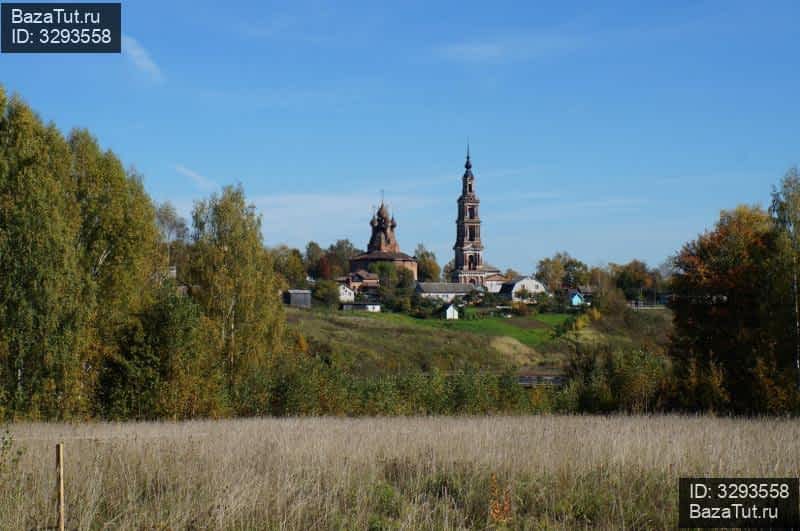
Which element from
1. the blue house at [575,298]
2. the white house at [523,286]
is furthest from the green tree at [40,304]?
the white house at [523,286]

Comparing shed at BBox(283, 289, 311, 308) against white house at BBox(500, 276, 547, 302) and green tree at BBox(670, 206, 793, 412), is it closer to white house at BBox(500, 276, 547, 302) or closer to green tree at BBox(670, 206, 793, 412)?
white house at BBox(500, 276, 547, 302)

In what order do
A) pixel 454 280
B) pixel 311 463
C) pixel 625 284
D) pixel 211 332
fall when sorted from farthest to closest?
pixel 454 280 < pixel 625 284 < pixel 211 332 < pixel 311 463

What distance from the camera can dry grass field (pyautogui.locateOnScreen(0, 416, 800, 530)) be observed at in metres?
8.93

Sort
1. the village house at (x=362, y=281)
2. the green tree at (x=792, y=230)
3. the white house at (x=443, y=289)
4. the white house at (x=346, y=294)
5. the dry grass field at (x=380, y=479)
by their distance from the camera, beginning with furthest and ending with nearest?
the village house at (x=362, y=281)
the white house at (x=443, y=289)
the white house at (x=346, y=294)
the green tree at (x=792, y=230)
the dry grass field at (x=380, y=479)

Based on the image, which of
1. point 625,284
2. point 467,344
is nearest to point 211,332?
point 467,344

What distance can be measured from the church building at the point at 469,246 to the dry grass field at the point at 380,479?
474 feet

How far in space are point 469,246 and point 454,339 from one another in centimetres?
8556

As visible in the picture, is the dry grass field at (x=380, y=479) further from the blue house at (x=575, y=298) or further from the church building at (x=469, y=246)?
the church building at (x=469, y=246)

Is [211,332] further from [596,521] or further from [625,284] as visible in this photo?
[625,284]

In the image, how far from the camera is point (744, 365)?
26156 millimetres

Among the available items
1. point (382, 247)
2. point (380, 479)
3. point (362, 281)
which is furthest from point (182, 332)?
point (382, 247)

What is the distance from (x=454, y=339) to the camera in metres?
76.9

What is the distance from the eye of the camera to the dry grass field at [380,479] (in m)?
8.93

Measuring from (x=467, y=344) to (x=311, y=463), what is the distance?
2538 inches
